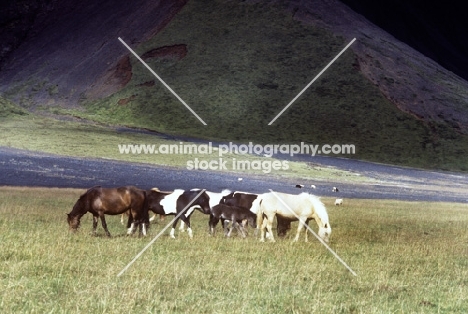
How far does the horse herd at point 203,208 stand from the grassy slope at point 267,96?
7691 centimetres

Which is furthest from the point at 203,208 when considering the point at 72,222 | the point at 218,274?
the point at 218,274

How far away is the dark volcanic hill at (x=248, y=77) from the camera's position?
354ft

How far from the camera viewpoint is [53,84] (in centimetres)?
13538

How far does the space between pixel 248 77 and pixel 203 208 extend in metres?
104

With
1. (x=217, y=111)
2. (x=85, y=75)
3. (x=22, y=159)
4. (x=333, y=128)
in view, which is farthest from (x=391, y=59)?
(x=22, y=159)

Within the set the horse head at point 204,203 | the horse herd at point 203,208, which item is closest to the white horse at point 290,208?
the horse herd at point 203,208

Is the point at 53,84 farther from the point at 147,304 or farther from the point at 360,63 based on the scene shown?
the point at 147,304

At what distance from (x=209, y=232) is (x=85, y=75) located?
121m

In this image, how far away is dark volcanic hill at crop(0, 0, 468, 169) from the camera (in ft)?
354

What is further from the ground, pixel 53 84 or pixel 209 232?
pixel 53 84

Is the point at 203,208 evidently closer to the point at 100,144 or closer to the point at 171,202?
the point at 171,202

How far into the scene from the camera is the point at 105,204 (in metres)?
19.5

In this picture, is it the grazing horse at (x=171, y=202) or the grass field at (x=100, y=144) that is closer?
the grazing horse at (x=171, y=202)

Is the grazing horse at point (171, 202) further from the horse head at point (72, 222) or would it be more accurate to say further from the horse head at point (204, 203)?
the horse head at point (72, 222)
